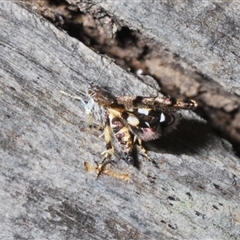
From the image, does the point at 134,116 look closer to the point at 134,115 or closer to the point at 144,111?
the point at 134,115

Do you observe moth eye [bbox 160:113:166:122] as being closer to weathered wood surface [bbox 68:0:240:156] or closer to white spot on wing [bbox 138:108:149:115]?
white spot on wing [bbox 138:108:149:115]

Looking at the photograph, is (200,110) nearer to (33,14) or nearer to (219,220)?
(219,220)

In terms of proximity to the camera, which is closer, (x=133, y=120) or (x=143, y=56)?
(x=133, y=120)

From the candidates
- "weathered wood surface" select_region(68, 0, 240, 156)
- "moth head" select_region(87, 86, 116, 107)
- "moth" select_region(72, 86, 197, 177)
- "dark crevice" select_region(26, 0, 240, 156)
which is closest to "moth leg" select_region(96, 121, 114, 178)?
"moth" select_region(72, 86, 197, 177)

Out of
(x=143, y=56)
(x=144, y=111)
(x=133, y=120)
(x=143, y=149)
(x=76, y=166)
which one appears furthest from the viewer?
(x=143, y=56)

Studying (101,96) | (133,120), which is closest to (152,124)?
(133,120)

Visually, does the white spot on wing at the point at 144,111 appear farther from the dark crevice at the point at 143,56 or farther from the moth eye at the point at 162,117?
the dark crevice at the point at 143,56
